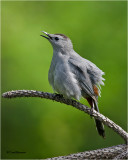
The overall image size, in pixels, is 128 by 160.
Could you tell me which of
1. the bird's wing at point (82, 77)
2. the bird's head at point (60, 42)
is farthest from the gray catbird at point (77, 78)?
the bird's head at point (60, 42)

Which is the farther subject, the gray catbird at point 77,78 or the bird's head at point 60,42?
the bird's head at point 60,42

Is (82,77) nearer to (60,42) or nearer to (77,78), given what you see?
(77,78)

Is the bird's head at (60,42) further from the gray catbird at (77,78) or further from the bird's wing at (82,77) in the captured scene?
the bird's wing at (82,77)

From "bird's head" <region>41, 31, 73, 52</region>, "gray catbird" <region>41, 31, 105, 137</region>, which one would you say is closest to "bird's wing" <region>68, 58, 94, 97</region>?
"gray catbird" <region>41, 31, 105, 137</region>

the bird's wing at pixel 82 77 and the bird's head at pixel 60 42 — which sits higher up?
the bird's head at pixel 60 42

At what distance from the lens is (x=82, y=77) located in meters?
2.79

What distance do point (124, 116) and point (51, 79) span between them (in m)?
1.08

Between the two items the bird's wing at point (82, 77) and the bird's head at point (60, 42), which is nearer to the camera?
the bird's wing at point (82, 77)

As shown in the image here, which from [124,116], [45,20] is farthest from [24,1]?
[124,116]

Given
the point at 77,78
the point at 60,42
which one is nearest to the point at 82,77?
the point at 77,78

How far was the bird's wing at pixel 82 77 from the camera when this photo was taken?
2.74 m

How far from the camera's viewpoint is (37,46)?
3561 mm

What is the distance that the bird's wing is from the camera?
274cm

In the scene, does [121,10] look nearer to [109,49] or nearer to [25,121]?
[109,49]
